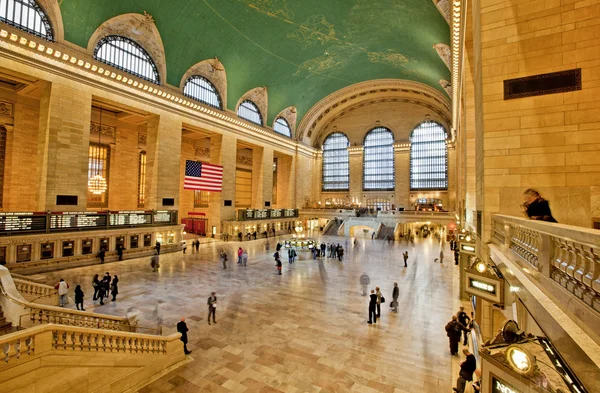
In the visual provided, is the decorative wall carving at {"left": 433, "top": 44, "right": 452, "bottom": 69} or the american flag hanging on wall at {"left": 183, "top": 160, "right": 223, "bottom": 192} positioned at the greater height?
the decorative wall carving at {"left": 433, "top": 44, "right": 452, "bottom": 69}

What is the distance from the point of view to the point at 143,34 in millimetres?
17281

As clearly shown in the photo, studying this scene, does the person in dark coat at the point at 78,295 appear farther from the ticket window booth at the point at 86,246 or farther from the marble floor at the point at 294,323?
the ticket window booth at the point at 86,246

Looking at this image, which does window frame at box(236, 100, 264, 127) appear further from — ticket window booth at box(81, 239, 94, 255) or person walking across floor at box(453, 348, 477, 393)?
person walking across floor at box(453, 348, 477, 393)

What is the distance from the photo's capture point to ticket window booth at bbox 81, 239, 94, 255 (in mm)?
14320

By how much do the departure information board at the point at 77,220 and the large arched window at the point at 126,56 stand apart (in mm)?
8746

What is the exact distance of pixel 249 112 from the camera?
2744cm

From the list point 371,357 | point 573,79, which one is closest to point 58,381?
point 371,357

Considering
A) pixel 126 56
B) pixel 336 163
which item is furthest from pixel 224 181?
pixel 336 163

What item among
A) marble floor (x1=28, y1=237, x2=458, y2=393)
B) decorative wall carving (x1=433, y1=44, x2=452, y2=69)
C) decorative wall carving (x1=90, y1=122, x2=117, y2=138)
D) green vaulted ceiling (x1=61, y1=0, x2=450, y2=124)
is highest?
green vaulted ceiling (x1=61, y1=0, x2=450, y2=124)

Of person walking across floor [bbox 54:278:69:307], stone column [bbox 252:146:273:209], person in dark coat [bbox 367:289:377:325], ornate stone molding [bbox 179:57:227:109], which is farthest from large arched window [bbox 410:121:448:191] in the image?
person walking across floor [bbox 54:278:69:307]

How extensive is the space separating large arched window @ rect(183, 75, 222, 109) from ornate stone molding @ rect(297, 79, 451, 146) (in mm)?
13658

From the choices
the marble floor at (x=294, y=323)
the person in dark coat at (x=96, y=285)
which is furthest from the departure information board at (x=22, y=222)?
the person in dark coat at (x=96, y=285)

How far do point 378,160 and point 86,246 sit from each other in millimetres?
32444

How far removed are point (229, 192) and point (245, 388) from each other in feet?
65.4
